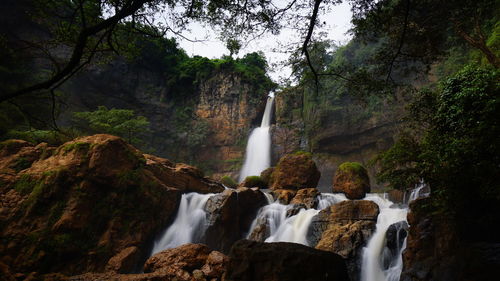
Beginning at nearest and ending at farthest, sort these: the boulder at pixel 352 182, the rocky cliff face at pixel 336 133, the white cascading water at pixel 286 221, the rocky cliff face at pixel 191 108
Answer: the white cascading water at pixel 286 221
the boulder at pixel 352 182
the rocky cliff face at pixel 336 133
the rocky cliff face at pixel 191 108

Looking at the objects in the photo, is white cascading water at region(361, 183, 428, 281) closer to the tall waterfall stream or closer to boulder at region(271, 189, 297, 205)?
the tall waterfall stream

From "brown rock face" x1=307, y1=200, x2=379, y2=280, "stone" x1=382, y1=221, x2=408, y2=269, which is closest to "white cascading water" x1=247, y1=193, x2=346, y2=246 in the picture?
"brown rock face" x1=307, y1=200, x2=379, y2=280

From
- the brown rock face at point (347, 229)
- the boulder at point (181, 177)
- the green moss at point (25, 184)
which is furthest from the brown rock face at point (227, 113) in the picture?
the green moss at point (25, 184)

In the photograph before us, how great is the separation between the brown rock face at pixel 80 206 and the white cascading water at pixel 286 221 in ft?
16.1

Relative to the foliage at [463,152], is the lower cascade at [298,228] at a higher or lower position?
lower

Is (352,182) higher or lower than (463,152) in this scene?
lower

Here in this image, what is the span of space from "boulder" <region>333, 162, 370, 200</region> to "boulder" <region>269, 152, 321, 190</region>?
1720mm

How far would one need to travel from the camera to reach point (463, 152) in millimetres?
4836

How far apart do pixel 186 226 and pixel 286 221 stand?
16.6 ft

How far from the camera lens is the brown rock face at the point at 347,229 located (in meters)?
8.89

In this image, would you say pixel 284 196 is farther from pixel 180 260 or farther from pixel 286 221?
pixel 180 260

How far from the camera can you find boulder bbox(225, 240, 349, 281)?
5.00m

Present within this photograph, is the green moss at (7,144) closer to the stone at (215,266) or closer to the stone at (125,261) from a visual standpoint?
the stone at (125,261)

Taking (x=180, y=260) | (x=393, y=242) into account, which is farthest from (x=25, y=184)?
(x=393, y=242)
